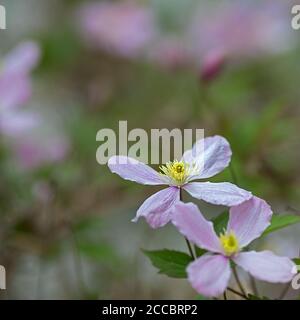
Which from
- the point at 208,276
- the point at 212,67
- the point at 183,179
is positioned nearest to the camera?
the point at 208,276

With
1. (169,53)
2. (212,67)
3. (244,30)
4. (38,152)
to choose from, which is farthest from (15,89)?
(244,30)

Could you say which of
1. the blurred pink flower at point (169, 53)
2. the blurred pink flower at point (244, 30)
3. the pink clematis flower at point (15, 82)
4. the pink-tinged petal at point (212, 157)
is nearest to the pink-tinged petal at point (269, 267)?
the pink-tinged petal at point (212, 157)

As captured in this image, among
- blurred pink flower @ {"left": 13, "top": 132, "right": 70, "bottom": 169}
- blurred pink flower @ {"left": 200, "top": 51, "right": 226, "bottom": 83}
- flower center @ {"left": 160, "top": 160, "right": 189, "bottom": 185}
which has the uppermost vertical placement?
blurred pink flower @ {"left": 200, "top": 51, "right": 226, "bottom": 83}

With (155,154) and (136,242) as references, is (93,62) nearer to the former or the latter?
(136,242)

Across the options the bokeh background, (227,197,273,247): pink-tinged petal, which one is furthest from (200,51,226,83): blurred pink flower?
(227,197,273,247): pink-tinged petal

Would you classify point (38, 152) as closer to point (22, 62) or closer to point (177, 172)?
point (22, 62)

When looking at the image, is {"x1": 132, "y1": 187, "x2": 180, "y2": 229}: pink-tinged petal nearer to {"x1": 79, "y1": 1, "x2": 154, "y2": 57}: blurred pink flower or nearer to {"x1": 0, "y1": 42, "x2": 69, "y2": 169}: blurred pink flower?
{"x1": 0, "y1": 42, "x2": 69, "y2": 169}: blurred pink flower
